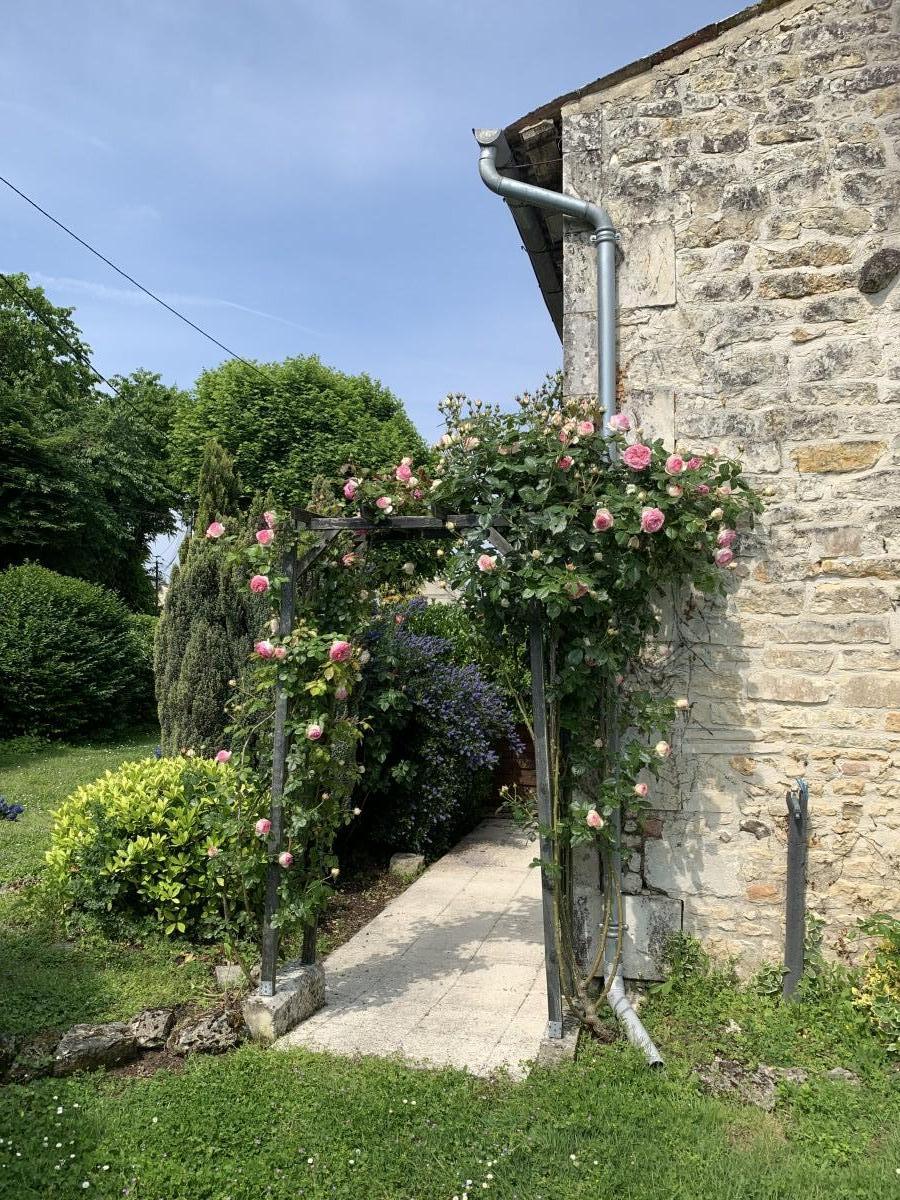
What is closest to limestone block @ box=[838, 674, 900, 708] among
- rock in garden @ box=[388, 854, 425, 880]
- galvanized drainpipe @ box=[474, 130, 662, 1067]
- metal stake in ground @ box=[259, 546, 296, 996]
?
galvanized drainpipe @ box=[474, 130, 662, 1067]

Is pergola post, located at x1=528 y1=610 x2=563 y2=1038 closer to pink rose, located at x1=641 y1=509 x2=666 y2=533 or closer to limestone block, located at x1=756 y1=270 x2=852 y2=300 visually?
pink rose, located at x1=641 y1=509 x2=666 y2=533

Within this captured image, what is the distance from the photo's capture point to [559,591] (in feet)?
10.0

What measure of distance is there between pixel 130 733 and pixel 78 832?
7586mm

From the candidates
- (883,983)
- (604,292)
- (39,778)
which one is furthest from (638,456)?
(39,778)

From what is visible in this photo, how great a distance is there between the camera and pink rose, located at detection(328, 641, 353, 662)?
136 inches

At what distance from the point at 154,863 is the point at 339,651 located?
177cm

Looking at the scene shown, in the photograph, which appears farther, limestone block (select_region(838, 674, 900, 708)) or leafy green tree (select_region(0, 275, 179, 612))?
leafy green tree (select_region(0, 275, 179, 612))

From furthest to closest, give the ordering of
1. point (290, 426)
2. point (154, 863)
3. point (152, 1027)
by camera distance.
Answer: point (290, 426) < point (154, 863) < point (152, 1027)

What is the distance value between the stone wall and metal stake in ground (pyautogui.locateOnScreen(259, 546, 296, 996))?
1498 millimetres

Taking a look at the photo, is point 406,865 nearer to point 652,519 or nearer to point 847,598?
point 847,598

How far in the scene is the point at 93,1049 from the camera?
3197mm

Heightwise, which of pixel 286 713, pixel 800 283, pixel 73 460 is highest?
pixel 73 460

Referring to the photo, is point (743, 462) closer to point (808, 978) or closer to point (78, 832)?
point (808, 978)

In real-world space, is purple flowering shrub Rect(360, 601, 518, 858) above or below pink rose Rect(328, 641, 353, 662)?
below
